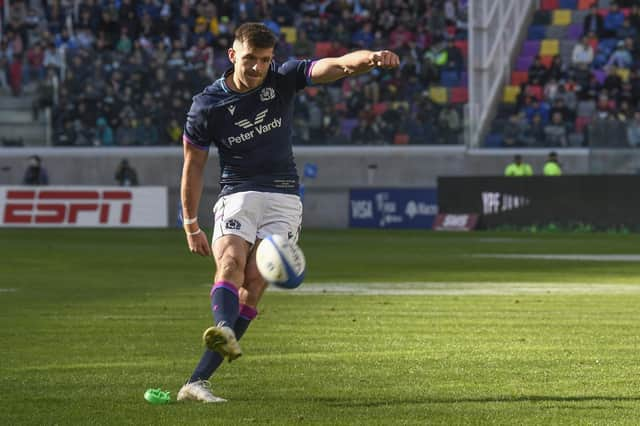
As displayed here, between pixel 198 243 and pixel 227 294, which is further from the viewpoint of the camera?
pixel 198 243

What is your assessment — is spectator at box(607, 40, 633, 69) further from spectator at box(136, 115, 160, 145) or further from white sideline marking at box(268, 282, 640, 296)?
white sideline marking at box(268, 282, 640, 296)

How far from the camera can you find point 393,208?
45.1 meters

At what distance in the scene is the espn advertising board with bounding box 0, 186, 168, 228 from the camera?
4288 cm

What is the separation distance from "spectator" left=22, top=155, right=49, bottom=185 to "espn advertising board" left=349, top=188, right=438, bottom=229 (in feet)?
30.4

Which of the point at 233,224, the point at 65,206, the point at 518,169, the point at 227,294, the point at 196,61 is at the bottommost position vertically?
the point at 65,206

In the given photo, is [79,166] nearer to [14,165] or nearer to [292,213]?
[14,165]

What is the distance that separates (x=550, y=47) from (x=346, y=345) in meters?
37.1

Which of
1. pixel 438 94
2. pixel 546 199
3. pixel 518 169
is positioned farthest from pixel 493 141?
pixel 546 199

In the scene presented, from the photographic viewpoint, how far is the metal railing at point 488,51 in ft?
150

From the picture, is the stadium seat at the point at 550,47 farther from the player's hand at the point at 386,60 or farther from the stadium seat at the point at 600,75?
the player's hand at the point at 386,60

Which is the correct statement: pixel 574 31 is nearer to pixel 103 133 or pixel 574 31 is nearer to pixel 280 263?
pixel 103 133

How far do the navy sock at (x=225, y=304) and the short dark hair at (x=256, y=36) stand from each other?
147 cm

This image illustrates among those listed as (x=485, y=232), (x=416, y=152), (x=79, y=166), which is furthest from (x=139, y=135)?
(x=485, y=232)

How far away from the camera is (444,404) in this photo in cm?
934
